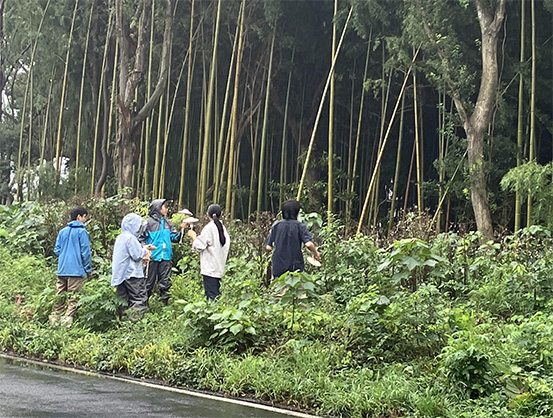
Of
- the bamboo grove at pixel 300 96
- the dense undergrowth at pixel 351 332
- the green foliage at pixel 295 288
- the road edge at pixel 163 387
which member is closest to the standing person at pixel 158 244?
the dense undergrowth at pixel 351 332

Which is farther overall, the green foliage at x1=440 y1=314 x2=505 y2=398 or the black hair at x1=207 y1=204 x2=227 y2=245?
the black hair at x1=207 y1=204 x2=227 y2=245

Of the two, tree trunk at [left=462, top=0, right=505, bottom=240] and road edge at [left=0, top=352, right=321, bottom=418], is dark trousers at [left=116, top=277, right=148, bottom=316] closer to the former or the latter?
road edge at [left=0, top=352, right=321, bottom=418]

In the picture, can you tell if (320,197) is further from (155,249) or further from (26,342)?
(26,342)

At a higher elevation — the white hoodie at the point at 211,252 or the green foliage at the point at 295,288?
the white hoodie at the point at 211,252

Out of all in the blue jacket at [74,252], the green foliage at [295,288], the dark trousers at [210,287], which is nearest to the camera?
the green foliage at [295,288]

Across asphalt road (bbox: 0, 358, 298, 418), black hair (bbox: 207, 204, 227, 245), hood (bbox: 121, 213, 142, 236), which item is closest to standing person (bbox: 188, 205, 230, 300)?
black hair (bbox: 207, 204, 227, 245)

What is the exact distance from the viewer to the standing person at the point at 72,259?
834cm

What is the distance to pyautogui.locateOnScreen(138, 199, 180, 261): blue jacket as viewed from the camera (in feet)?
28.3

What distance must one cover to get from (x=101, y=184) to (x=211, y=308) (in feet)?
38.9

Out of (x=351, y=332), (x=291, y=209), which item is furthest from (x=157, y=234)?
(x=351, y=332)

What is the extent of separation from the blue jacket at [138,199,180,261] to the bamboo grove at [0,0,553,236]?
11.3ft

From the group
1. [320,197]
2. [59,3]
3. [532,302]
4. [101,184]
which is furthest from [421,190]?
[59,3]

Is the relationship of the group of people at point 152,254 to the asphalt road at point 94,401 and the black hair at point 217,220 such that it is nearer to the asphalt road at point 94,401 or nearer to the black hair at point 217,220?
the black hair at point 217,220

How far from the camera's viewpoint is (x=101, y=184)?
1802 cm
